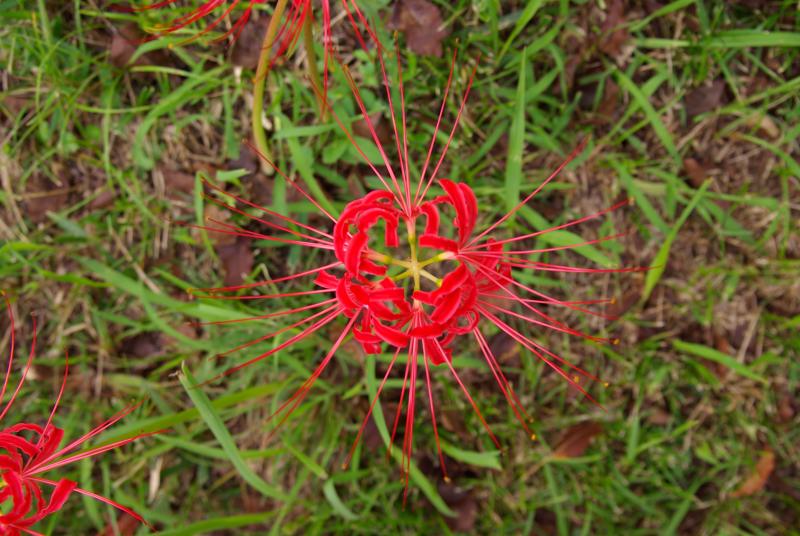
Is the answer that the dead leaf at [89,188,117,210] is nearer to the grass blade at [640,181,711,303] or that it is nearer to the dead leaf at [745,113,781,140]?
the grass blade at [640,181,711,303]

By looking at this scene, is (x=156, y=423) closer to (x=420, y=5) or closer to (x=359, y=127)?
(x=359, y=127)

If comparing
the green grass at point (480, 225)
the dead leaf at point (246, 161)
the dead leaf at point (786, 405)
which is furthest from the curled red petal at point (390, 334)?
the dead leaf at point (786, 405)

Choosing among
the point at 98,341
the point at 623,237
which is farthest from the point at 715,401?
the point at 98,341

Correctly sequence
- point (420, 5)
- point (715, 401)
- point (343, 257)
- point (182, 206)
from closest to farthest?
point (343, 257), point (420, 5), point (182, 206), point (715, 401)

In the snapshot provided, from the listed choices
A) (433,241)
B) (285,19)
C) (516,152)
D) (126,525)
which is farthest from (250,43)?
(126,525)

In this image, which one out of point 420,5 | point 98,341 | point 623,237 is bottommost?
point 98,341

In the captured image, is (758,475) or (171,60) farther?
(758,475)

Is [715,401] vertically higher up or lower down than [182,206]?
lower down

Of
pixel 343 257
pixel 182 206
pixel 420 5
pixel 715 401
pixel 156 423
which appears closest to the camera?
pixel 343 257
